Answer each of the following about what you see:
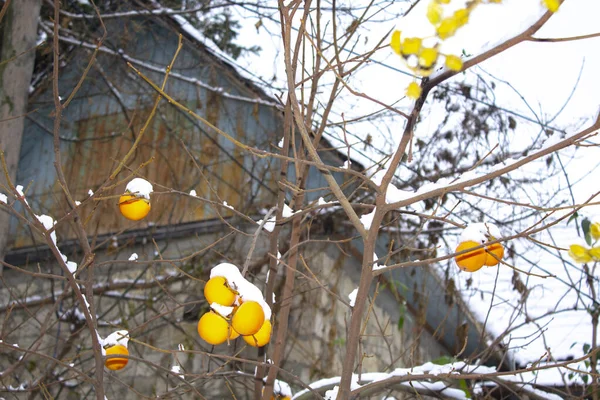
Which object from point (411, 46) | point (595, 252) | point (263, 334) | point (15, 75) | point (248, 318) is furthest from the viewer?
point (15, 75)

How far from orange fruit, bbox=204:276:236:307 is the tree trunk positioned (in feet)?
10.0

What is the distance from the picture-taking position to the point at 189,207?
240 inches

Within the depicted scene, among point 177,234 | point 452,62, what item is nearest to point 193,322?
point 177,234

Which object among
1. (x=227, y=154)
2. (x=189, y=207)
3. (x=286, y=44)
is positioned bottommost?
(x=286, y=44)

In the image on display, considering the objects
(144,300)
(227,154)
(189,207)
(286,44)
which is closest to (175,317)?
(144,300)

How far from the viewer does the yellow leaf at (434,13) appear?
105 centimetres

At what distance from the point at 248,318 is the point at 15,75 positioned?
141 inches

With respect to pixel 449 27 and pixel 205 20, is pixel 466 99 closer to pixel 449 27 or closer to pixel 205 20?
pixel 205 20

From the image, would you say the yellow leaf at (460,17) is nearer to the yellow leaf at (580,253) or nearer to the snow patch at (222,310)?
the yellow leaf at (580,253)

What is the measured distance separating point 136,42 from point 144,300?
112 inches

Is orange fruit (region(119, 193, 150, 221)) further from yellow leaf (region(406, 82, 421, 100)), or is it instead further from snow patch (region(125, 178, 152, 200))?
yellow leaf (region(406, 82, 421, 100))

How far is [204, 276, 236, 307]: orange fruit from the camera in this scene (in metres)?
1.61

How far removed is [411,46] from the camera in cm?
104

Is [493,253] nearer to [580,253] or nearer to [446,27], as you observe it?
[580,253]
